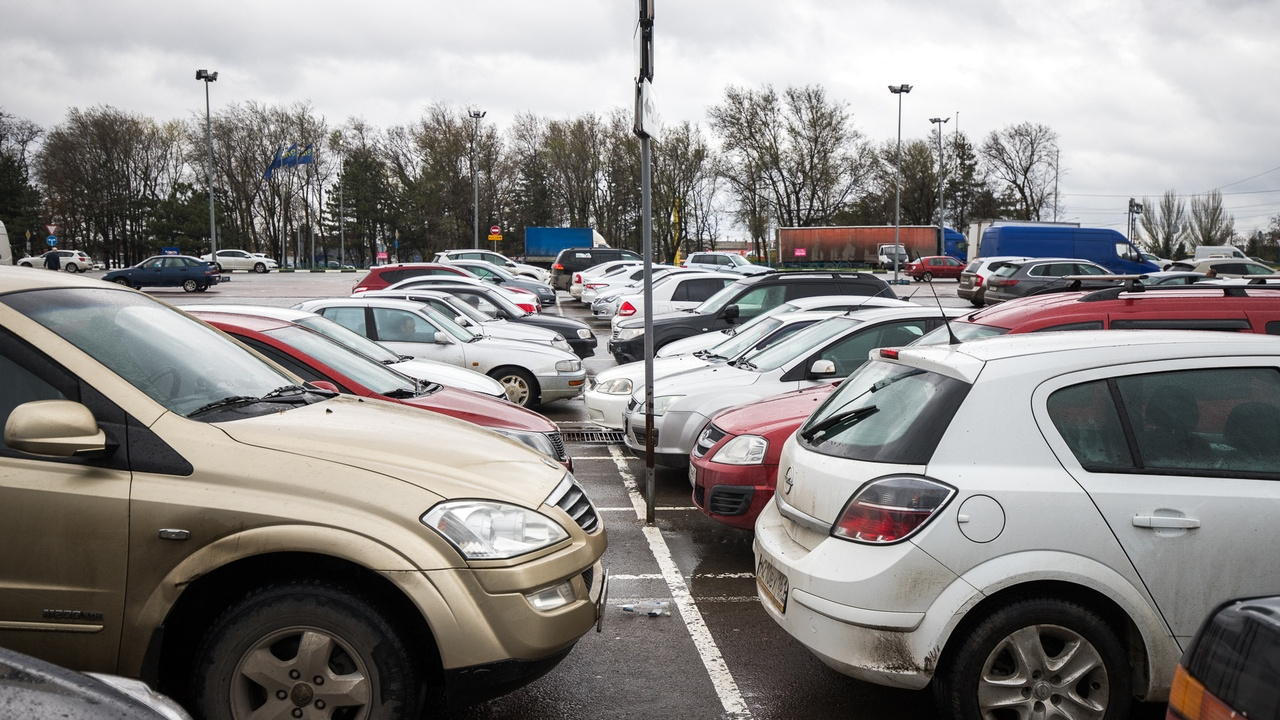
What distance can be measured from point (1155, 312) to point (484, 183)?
6706 cm

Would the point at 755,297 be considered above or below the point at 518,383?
above

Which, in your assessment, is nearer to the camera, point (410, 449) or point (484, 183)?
point (410, 449)

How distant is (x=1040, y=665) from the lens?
3.36m

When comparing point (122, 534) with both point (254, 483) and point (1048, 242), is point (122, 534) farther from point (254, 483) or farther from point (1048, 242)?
point (1048, 242)

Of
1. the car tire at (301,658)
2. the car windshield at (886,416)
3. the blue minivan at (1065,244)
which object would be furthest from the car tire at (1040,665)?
the blue minivan at (1065,244)

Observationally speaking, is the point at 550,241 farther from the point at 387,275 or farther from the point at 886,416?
the point at 886,416

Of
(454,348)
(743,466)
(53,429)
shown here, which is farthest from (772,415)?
(454,348)

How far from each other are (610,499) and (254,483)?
4.99 meters

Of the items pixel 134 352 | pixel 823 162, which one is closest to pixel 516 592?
pixel 134 352

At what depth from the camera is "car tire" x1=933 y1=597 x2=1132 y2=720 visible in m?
3.34

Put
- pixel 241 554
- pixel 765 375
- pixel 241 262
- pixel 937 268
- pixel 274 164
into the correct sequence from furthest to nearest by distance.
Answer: pixel 274 164, pixel 241 262, pixel 937 268, pixel 765 375, pixel 241 554

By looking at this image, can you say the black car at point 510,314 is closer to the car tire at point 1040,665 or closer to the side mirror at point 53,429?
the side mirror at point 53,429

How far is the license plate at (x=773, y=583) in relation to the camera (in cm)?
371

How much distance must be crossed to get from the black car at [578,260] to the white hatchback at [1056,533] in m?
39.6
